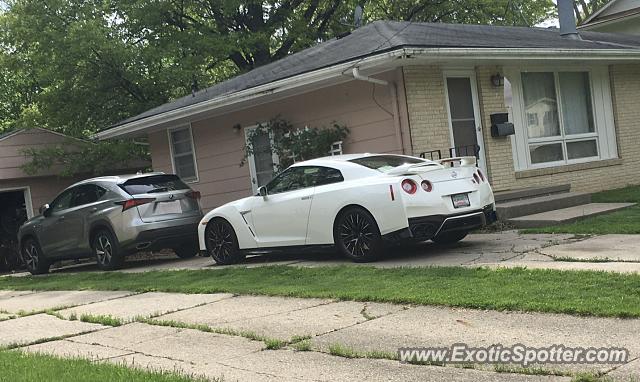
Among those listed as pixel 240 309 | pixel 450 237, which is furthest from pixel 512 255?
pixel 240 309

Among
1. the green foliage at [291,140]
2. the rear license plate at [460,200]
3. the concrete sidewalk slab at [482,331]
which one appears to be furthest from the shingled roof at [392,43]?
the concrete sidewalk slab at [482,331]

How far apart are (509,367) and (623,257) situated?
3.65 m

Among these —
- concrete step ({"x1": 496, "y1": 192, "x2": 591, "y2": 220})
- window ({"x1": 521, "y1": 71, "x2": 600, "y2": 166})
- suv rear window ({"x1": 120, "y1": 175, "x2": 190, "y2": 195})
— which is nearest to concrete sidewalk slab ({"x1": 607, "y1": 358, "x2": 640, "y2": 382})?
concrete step ({"x1": 496, "y1": 192, "x2": 591, "y2": 220})

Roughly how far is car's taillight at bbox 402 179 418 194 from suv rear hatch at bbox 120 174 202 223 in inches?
196

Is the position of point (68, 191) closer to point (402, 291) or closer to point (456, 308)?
point (402, 291)

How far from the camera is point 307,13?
83.8 ft

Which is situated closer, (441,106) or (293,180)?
(293,180)

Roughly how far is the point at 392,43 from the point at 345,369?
7646 millimetres

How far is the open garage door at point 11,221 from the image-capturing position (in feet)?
53.4

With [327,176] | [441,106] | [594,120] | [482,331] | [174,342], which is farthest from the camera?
[594,120]

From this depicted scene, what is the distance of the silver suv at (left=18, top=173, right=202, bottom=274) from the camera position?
1137 centimetres

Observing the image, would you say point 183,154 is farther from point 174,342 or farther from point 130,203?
point 174,342

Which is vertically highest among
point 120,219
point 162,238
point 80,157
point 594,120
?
point 80,157

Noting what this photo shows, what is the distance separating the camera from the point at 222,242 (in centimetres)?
1048
